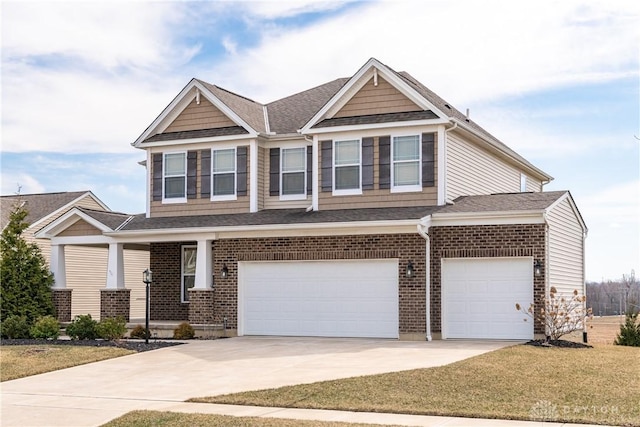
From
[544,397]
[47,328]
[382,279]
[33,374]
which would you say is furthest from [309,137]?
[544,397]

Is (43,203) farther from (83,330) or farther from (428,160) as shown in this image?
(428,160)

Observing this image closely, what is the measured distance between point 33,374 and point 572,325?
49.2 feet

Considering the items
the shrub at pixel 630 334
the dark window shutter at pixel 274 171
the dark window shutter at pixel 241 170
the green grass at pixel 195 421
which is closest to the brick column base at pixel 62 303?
the dark window shutter at pixel 241 170

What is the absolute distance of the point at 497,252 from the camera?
2095cm

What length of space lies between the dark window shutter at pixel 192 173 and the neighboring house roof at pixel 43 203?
→ 13.5 metres

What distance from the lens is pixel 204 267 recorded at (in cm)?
2405

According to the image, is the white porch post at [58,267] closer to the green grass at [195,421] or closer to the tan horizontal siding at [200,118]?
the tan horizontal siding at [200,118]

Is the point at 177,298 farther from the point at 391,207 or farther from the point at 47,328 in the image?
the point at 391,207

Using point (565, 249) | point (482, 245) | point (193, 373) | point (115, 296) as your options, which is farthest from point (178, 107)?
point (565, 249)

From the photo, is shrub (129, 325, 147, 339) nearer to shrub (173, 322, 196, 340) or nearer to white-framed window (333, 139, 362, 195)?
Result: shrub (173, 322, 196, 340)

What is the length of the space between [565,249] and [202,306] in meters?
10.8

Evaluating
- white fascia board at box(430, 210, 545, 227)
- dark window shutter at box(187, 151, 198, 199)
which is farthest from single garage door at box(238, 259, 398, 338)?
dark window shutter at box(187, 151, 198, 199)

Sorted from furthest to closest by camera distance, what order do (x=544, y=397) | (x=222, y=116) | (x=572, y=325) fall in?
(x=222, y=116), (x=572, y=325), (x=544, y=397)

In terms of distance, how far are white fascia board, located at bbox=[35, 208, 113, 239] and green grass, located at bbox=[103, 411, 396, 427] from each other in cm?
1413
